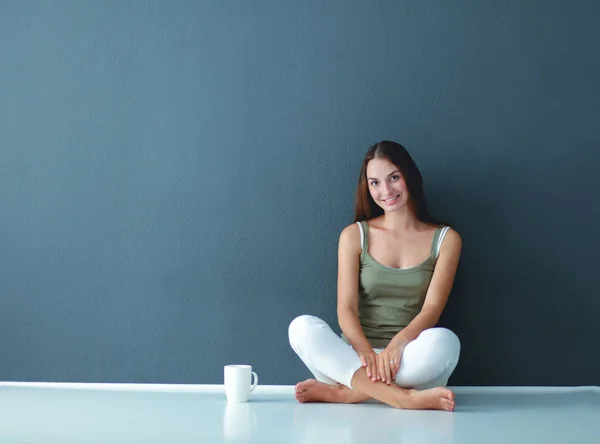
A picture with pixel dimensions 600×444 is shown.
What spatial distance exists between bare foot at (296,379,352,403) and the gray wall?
359mm

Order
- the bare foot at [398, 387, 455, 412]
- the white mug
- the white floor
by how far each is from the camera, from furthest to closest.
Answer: the white mug
the bare foot at [398, 387, 455, 412]
the white floor

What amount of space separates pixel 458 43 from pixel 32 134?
5.09 ft

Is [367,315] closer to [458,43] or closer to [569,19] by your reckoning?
[458,43]

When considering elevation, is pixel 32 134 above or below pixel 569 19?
below

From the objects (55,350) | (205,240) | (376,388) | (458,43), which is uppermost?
(458,43)

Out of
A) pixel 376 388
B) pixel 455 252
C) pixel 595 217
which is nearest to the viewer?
pixel 376 388

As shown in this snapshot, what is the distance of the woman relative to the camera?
204cm

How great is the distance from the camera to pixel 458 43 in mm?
2479

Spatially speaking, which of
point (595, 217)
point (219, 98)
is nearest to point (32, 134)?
point (219, 98)

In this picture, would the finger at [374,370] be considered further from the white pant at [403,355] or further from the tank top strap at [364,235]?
the tank top strap at [364,235]

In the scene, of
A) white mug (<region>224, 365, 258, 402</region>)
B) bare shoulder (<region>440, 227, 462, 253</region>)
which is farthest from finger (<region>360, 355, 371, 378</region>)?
bare shoulder (<region>440, 227, 462, 253</region>)

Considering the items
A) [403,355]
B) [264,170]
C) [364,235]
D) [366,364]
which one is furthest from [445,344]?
[264,170]

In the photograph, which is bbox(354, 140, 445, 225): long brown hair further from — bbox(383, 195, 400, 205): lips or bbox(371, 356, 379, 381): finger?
bbox(371, 356, 379, 381): finger

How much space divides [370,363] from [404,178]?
0.62 metres
